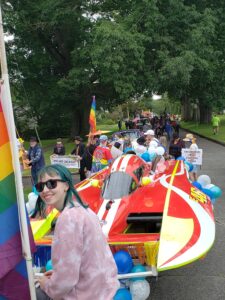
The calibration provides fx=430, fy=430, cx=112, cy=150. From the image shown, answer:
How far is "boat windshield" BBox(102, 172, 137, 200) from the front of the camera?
6.73 m

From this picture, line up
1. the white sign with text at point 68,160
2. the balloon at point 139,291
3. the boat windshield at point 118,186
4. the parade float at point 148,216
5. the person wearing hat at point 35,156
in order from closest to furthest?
the balloon at point 139,291
the parade float at point 148,216
the boat windshield at point 118,186
the person wearing hat at point 35,156
the white sign with text at point 68,160

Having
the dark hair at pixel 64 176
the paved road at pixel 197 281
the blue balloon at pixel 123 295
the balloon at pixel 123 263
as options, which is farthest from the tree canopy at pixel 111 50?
the dark hair at pixel 64 176

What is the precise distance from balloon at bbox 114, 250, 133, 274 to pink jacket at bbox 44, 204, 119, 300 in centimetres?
231

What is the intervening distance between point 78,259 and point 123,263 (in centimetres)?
256

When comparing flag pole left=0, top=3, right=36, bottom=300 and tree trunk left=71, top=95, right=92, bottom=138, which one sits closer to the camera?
flag pole left=0, top=3, right=36, bottom=300

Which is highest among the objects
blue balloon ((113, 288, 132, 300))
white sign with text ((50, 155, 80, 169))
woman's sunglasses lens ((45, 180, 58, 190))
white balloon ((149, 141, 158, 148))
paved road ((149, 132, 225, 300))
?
woman's sunglasses lens ((45, 180, 58, 190))

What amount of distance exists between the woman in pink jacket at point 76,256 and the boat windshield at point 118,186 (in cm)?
417

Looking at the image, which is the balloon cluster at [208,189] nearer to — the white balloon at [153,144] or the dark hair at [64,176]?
the white balloon at [153,144]

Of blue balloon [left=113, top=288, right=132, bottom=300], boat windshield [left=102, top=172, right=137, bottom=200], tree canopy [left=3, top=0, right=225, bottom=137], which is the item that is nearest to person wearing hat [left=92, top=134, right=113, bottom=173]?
boat windshield [left=102, top=172, right=137, bottom=200]

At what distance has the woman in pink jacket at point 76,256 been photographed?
2246mm

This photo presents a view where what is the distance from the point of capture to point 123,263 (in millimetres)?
4711

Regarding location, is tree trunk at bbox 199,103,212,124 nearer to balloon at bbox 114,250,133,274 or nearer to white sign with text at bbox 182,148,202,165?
white sign with text at bbox 182,148,202,165

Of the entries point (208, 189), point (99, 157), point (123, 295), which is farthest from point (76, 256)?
point (99, 157)

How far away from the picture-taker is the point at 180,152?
510 inches
